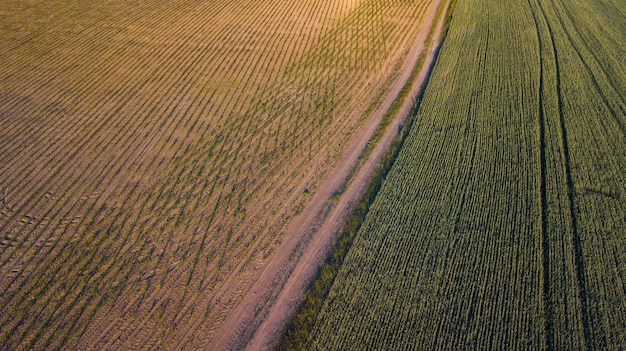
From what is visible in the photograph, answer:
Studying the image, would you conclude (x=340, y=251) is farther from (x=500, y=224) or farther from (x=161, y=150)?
(x=161, y=150)

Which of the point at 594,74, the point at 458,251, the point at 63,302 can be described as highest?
the point at 594,74

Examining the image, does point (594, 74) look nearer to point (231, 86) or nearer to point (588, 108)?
point (588, 108)

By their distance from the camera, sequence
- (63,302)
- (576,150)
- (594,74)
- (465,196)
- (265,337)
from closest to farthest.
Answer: (265,337) → (63,302) → (465,196) → (576,150) → (594,74)

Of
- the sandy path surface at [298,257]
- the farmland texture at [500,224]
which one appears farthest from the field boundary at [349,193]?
the farmland texture at [500,224]

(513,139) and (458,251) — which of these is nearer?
(458,251)

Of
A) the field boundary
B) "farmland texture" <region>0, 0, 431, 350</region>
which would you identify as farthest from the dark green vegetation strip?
"farmland texture" <region>0, 0, 431, 350</region>

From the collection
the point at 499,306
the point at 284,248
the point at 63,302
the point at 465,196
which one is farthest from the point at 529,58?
the point at 63,302

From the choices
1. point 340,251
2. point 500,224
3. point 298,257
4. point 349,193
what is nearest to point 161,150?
point 298,257
